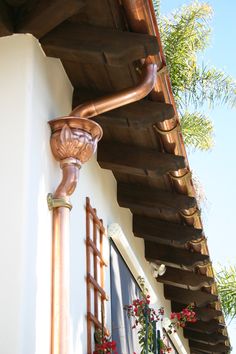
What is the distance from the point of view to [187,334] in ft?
31.9

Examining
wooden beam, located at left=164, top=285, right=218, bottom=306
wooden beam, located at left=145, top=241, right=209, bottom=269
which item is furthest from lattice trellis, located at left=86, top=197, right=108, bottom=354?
wooden beam, located at left=164, top=285, right=218, bottom=306

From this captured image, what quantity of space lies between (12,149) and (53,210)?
412 mm

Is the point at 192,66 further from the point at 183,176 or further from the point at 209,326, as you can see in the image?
the point at 183,176

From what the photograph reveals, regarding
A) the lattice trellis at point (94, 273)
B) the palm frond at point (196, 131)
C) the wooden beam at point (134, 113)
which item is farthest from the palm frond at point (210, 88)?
the wooden beam at point (134, 113)

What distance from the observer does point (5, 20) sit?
155 inches

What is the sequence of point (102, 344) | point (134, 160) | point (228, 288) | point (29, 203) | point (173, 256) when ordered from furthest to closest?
point (228, 288), point (173, 256), point (134, 160), point (102, 344), point (29, 203)

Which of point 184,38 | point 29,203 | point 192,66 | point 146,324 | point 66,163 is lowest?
point 146,324

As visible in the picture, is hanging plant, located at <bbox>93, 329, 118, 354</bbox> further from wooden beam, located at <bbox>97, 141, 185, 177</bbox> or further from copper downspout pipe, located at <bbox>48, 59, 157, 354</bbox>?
wooden beam, located at <bbox>97, 141, 185, 177</bbox>

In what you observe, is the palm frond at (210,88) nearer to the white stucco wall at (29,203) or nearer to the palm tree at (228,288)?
the palm tree at (228,288)

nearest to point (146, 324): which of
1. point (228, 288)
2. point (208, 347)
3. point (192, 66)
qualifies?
point (208, 347)

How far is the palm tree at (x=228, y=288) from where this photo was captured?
12422 mm

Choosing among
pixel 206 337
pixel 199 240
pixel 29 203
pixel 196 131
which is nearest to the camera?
pixel 29 203

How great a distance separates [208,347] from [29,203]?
701 cm

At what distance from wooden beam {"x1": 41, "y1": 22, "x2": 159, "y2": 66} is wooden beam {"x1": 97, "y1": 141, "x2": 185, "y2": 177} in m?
1.17
